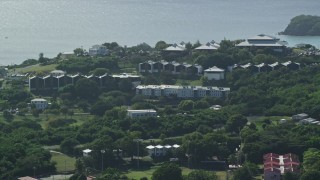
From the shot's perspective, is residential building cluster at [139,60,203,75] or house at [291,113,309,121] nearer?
house at [291,113,309,121]

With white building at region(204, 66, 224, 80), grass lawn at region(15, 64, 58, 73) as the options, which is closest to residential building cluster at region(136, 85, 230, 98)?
white building at region(204, 66, 224, 80)

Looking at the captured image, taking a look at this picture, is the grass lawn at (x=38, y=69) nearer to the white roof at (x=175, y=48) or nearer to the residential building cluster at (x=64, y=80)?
the residential building cluster at (x=64, y=80)

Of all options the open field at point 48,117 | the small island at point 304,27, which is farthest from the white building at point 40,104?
the small island at point 304,27

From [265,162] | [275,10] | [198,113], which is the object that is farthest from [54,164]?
[275,10]

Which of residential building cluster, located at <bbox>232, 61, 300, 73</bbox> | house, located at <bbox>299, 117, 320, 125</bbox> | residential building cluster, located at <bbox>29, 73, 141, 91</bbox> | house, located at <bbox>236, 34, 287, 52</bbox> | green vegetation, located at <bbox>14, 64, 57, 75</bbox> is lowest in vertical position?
house, located at <bbox>299, 117, 320, 125</bbox>

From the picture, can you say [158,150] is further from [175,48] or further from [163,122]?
[175,48]

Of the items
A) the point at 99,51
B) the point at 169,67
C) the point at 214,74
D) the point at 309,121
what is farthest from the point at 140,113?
the point at 99,51

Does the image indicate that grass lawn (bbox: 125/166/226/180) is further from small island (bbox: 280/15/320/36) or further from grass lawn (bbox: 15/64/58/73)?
small island (bbox: 280/15/320/36)
